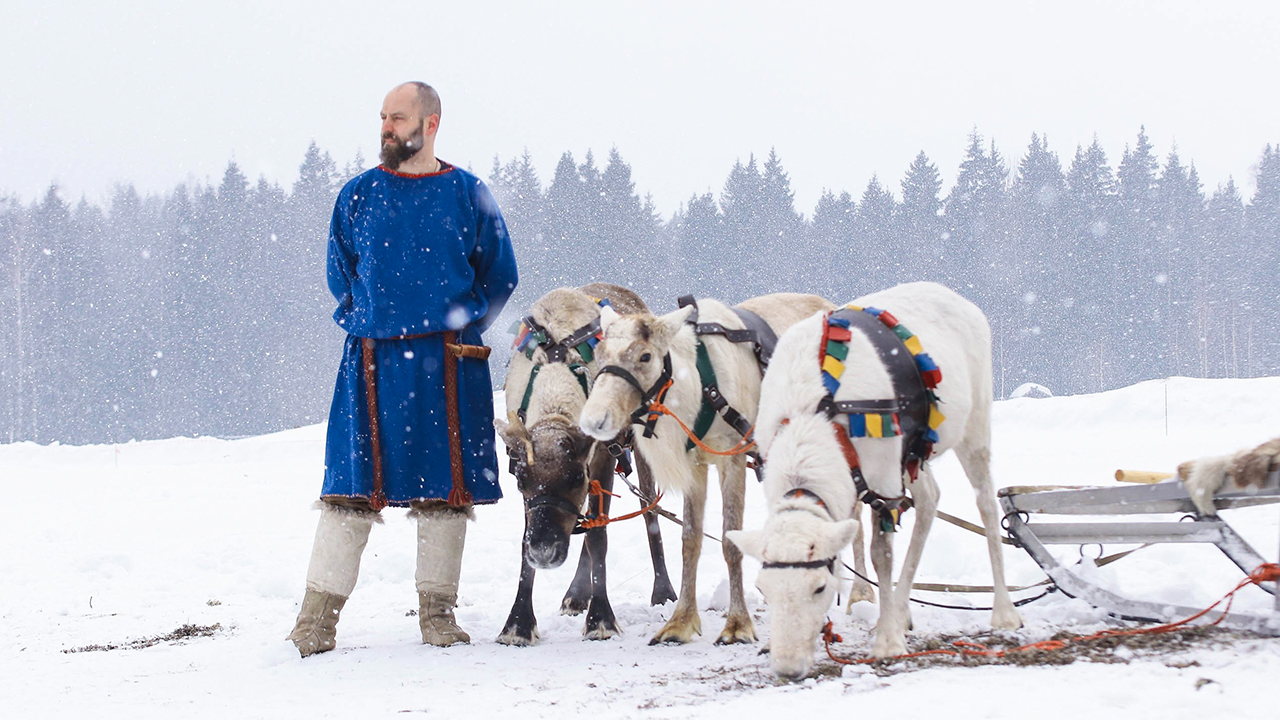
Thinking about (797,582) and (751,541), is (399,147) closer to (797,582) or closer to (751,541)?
(751,541)

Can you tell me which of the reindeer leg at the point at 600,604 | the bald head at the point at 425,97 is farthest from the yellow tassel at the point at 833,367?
the bald head at the point at 425,97

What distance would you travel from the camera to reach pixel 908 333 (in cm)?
479

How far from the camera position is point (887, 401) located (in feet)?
14.3

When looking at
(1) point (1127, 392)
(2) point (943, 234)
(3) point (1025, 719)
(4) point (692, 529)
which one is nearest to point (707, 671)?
(4) point (692, 529)

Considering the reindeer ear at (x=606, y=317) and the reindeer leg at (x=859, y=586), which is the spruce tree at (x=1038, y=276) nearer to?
the reindeer leg at (x=859, y=586)

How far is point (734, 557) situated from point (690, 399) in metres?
0.93

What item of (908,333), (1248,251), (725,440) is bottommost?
(725,440)

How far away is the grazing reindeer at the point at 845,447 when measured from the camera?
12.6 ft

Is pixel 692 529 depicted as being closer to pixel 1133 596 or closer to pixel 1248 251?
pixel 1133 596

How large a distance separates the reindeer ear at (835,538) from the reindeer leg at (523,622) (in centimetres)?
198

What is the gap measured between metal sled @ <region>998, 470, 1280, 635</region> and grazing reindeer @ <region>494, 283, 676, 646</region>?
2.24 m

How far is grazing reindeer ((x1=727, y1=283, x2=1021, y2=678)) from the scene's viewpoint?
152 inches

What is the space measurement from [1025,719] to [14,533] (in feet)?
36.2

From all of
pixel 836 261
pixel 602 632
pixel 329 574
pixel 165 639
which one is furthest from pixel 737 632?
pixel 836 261
